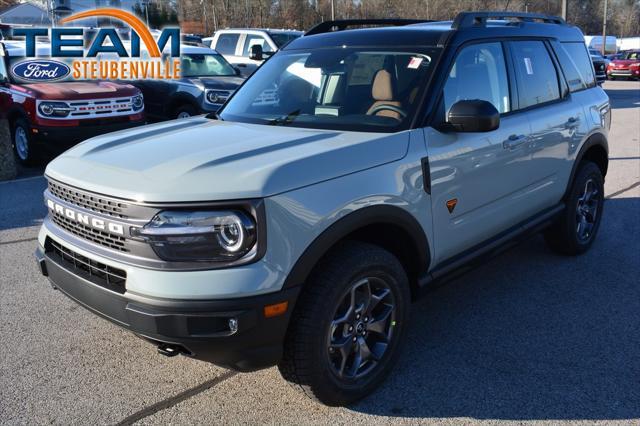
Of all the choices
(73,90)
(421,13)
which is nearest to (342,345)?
(73,90)

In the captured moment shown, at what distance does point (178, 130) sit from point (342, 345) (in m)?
1.62

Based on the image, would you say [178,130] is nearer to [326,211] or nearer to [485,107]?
[326,211]

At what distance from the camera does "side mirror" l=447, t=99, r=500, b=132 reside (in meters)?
3.21

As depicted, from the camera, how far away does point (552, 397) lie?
123 inches

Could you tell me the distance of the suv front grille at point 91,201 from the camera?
263 centimetres

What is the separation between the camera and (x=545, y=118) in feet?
14.2

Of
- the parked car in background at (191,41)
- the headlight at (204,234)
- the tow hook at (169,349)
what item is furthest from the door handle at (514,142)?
the parked car in background at (191,41)

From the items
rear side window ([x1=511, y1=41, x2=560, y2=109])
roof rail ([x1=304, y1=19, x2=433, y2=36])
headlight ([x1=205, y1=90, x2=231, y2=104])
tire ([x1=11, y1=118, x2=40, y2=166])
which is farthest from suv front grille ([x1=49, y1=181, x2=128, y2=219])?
headlight ([x1=205, y1=90, x2=231, y2=104])

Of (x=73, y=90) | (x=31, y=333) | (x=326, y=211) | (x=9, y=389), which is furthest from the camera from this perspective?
(x=73, y=90)

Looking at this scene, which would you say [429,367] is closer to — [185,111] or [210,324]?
[210,324]

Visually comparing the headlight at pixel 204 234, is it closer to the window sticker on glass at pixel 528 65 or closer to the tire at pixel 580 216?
the window sticker on glass at pixel 528 65

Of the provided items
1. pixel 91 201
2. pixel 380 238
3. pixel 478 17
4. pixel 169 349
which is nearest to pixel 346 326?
pixel 380 238

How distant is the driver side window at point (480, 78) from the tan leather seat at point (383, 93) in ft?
1.02

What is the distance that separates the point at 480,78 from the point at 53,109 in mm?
7096
